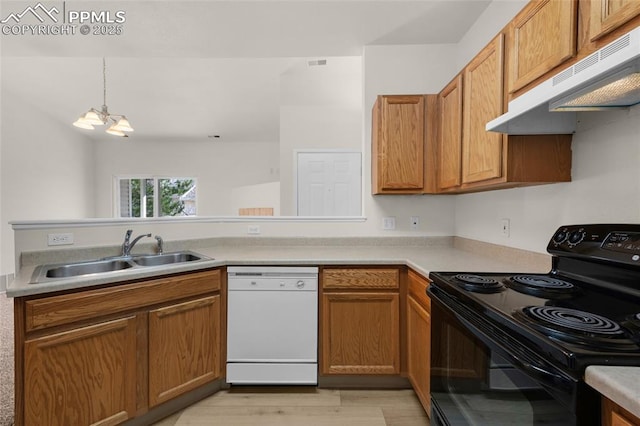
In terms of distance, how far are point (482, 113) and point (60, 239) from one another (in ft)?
8.62

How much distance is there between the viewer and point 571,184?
1438 mm

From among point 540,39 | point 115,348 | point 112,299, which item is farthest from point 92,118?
point 540,39

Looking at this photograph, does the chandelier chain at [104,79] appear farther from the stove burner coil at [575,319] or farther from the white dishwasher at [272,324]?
the stove burner coil at [575,319]

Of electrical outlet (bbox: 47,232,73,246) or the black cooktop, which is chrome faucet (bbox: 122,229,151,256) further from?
the black cooktop

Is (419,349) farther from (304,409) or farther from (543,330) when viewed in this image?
(543,330)

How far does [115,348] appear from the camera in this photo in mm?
1534

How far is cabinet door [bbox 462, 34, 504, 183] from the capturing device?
58.8 inches

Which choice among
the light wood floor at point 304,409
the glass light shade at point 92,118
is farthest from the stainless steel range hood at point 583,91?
the glass light shade at point 92,118

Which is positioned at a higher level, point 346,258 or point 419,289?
point 346,258

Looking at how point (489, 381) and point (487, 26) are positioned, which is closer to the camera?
point (489, 381)

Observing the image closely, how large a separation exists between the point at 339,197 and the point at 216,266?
289 centimetres

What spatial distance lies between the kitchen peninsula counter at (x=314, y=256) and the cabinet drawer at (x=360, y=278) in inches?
2.3

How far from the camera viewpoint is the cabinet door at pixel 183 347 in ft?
5.49

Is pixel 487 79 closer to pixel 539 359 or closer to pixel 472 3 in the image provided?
pixel 472 3
